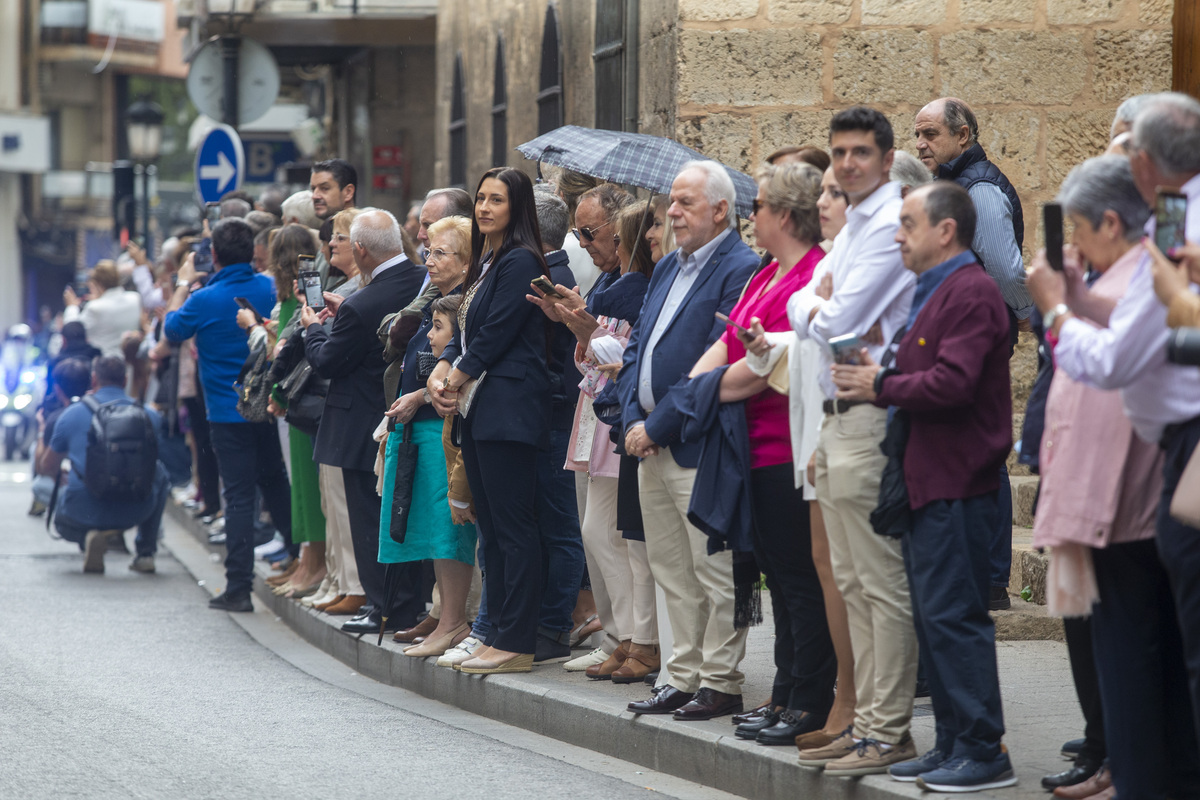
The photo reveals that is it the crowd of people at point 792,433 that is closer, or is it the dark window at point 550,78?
the crowd of people at point 792,433

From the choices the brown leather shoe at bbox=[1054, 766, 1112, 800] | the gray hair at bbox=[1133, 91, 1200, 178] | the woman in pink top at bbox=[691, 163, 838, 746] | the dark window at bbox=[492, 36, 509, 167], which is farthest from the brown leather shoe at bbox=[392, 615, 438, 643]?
the dark window at bbox=[492, 36, 509, 167]

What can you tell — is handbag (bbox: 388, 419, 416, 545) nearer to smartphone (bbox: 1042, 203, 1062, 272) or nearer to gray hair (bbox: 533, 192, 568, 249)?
gray hair (bbox: 533, 192, 568, 249)

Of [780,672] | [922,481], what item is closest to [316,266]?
[780,672]

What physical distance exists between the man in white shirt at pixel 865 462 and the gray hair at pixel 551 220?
104 inches

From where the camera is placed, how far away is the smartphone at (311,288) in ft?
30.3

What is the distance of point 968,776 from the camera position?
505 cm

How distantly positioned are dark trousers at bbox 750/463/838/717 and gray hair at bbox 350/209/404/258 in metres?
3.58

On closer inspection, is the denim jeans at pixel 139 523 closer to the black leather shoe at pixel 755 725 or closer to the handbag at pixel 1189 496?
the black leather shoe at pixel 755 725

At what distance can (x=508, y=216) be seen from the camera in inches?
294

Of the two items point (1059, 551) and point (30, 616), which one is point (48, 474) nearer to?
point (30, 616)

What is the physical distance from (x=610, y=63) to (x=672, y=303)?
5.75 meters

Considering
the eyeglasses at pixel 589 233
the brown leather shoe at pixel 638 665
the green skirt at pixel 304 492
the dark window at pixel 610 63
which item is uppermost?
the dark window at pixel 610 63

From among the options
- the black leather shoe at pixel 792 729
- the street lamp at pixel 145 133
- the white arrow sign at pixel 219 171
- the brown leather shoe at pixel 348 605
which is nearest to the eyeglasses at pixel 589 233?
the black leather shoe at pixel 792 729

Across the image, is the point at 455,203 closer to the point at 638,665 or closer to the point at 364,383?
the point at 364,383
